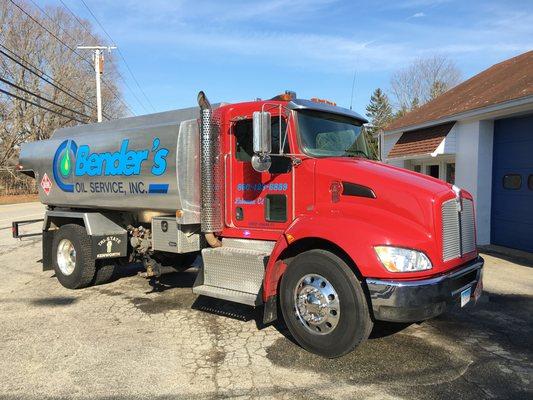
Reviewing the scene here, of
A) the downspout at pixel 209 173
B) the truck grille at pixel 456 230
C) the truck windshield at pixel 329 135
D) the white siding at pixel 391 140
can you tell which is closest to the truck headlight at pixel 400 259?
the truck grille at pixel 456 230

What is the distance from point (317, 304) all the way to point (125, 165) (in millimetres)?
3503

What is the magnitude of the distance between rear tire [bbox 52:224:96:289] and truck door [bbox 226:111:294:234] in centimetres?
294

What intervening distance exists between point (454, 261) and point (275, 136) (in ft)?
7.42

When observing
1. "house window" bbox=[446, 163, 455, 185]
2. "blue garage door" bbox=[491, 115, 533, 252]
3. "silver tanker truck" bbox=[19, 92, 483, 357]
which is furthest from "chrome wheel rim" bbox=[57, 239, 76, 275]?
"house window" bbox=[446, 163, 455, 185]

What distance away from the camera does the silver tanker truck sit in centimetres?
430

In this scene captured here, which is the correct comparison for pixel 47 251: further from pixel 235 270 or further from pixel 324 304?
pixel 324 304

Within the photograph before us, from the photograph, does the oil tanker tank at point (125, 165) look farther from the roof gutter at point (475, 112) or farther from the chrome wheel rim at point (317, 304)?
the roof gutter at point (475, 112)

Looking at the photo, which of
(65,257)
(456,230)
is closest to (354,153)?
(456,230)

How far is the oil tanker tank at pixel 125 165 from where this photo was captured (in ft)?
19.3

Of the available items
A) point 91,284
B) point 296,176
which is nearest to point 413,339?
point 296,176

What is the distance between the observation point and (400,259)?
4.20m

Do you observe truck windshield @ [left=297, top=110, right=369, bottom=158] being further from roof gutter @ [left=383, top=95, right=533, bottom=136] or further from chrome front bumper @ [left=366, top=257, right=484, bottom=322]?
roof gutter @ [left=383, top=95, right=533, bottom=136]

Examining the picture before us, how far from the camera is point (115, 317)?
6137 mm

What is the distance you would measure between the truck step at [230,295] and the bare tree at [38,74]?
37588mm
